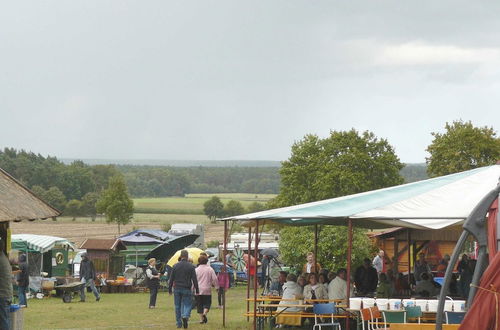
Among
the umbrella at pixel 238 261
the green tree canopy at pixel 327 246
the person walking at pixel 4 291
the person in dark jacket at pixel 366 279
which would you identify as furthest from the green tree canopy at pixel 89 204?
the person walking at pixel 4 291

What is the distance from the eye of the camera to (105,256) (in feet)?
116

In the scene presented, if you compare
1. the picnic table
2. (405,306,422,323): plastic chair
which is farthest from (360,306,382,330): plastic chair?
the picnic table

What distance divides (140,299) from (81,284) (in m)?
1.91

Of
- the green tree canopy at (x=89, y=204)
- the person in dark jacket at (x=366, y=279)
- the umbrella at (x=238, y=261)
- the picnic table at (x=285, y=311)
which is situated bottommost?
the picnic table at (x=285, y=311)

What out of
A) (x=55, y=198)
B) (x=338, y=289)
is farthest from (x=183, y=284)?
(x=55, y=198)

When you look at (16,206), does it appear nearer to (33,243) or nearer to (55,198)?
(33,243)

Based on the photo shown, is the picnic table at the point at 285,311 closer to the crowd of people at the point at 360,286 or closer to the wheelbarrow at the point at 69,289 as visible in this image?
the crowd of people at the point at 360,286

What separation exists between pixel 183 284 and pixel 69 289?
10050 millimetres

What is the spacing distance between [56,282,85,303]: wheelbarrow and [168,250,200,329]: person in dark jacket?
9.01 m

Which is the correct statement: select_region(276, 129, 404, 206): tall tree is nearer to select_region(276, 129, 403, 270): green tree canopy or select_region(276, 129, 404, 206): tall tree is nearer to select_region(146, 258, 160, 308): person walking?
select_region(276, 129, 403, 270): green tree canopy

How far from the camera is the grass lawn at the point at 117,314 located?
2028cm

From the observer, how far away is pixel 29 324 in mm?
20625

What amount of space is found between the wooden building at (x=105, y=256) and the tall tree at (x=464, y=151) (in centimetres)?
2395

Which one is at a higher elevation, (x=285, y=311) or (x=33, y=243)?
(x=33, y=243)
